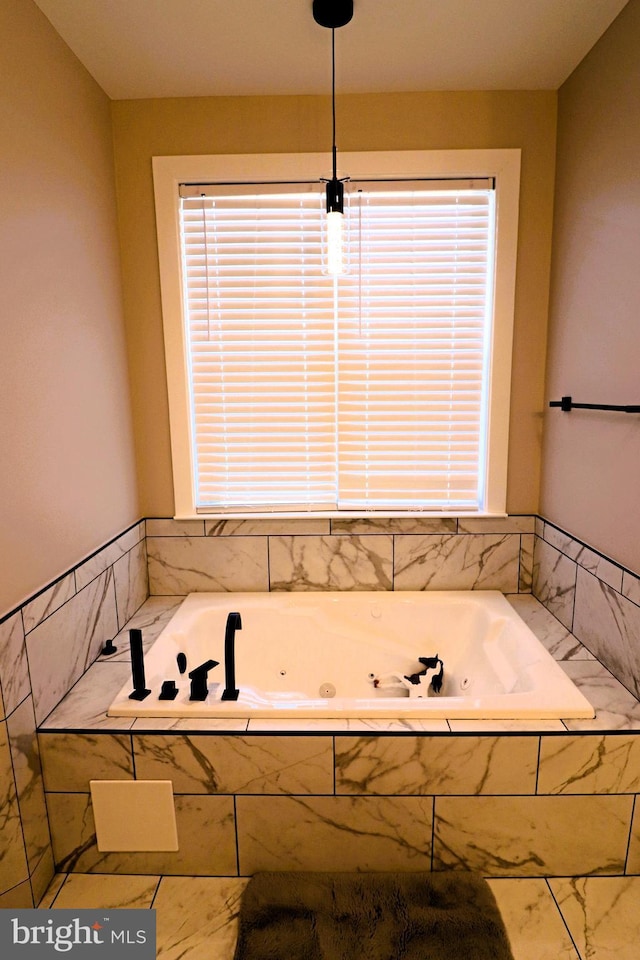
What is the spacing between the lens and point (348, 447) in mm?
2301

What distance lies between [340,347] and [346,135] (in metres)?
0.82

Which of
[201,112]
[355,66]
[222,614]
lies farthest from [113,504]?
[355,66]

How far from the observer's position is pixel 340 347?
2.23 meters

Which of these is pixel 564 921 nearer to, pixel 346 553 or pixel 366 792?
pixel 366 792

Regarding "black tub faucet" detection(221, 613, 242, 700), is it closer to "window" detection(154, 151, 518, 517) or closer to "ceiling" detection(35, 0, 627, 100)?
"window" detection(154, 151, 518, 517)

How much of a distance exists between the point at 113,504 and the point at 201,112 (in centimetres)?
159

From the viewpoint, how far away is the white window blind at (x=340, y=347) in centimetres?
215

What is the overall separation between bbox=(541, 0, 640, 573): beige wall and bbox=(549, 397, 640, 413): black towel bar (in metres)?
0.02

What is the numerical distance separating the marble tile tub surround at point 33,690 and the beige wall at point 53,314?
3.0 inches

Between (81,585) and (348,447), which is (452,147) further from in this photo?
(81,585)

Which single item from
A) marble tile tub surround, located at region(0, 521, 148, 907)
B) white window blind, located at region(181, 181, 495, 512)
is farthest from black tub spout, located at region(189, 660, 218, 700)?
white window blind, located at region(181, 181, 495, 512)

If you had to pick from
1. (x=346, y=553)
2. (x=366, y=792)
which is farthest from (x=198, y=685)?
(x=346, y=553)
